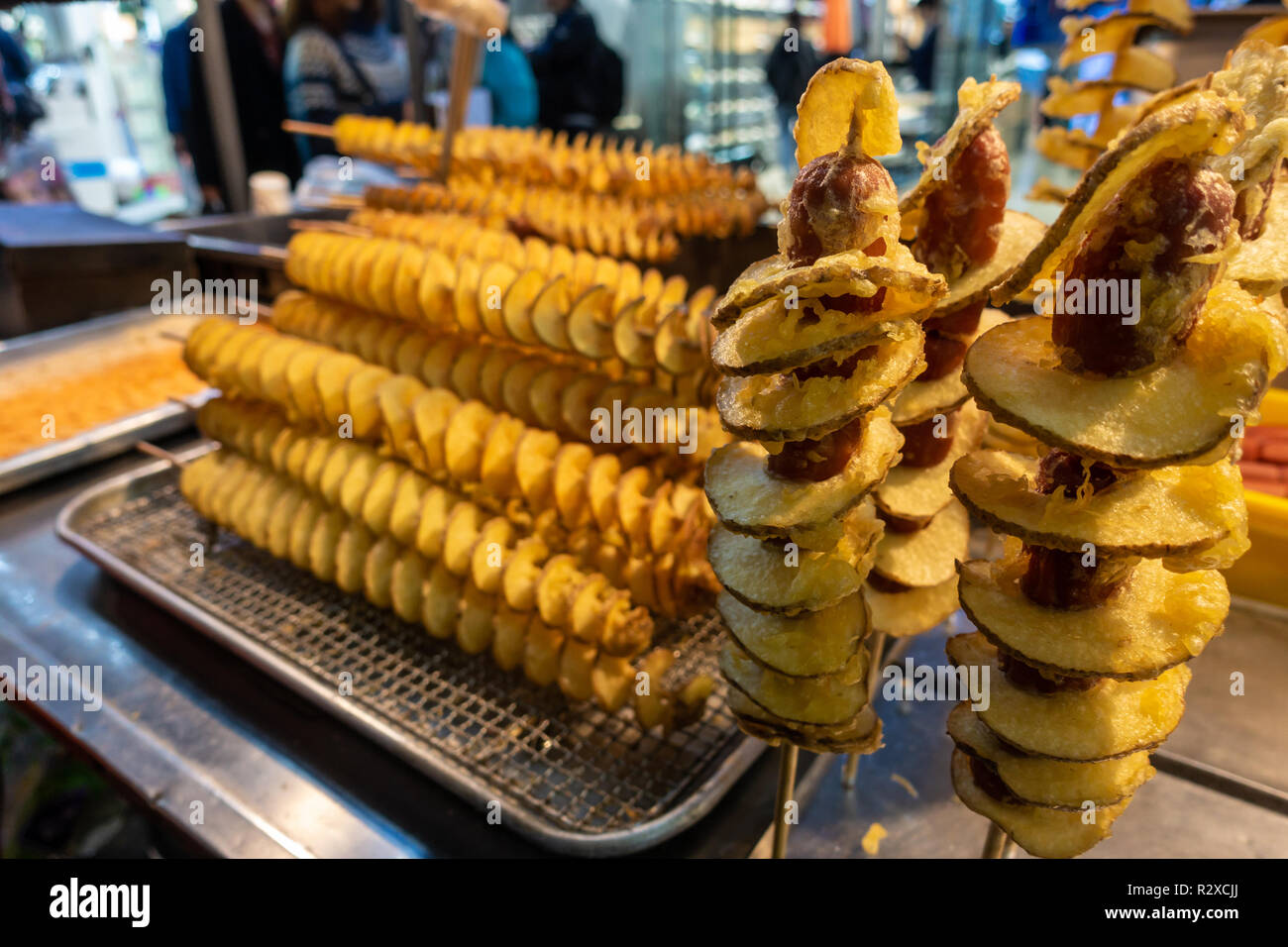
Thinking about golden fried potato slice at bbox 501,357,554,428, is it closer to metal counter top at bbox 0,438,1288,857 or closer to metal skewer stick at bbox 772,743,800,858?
metal counter top at bbox 0,438,1288,857

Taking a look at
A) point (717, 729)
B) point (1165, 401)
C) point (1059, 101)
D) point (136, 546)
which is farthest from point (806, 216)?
point (136, 546)

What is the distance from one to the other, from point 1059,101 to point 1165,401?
157 cm

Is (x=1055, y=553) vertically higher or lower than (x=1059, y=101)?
lower

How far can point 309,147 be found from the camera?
6.75 m

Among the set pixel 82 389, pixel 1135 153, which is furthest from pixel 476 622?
pixel 82 389

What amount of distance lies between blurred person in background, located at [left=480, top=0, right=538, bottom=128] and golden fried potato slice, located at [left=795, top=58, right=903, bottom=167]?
6.36 metres

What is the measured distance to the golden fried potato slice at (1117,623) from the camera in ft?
2.96

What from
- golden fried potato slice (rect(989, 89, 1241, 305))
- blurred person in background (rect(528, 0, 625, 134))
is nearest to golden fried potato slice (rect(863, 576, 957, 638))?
golden fried potato slice (rect(989, 89, 1241, 305))

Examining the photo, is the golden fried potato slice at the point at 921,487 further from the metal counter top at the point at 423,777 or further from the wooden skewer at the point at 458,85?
the wooden skewer at the point at 458,85

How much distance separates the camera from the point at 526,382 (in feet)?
6.93

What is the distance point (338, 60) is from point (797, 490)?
20.9 ft

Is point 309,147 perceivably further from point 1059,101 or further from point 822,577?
point 822,577

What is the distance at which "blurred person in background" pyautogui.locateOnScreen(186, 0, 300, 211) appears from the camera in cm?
592

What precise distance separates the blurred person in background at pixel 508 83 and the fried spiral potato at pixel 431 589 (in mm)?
5034
